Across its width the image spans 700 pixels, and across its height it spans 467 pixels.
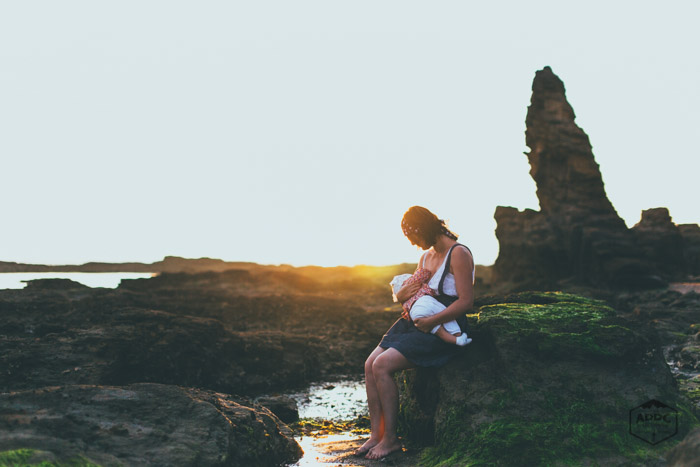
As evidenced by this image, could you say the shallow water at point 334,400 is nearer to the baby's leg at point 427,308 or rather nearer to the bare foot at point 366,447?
the bare foot at point 366,447

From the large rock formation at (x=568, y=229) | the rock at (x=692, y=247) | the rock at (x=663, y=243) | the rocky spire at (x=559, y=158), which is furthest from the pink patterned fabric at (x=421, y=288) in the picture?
the rock at (x=692, y=247)

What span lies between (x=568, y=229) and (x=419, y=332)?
27355 mm

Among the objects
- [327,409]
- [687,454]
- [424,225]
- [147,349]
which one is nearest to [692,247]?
[327,409]

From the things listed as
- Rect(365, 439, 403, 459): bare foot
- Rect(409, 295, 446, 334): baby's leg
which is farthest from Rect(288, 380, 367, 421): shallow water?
Rect(409, 295, 446, 334): baby's leg

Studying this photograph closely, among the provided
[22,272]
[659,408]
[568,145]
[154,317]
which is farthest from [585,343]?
[22,272]

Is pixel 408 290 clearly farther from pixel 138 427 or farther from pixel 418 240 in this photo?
pixel 138 427

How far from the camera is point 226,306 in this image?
2158 centimetres

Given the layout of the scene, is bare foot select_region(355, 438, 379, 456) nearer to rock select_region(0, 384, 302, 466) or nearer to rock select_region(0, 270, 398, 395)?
rock select_region(0, 384, 302, 466)

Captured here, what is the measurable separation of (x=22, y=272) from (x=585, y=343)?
48.3m

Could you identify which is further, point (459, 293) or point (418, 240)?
point (418, 240)

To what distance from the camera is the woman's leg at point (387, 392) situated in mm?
5777

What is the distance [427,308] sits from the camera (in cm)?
582

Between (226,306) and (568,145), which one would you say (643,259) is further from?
(226,306)

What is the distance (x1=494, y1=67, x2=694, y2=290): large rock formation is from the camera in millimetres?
28344
